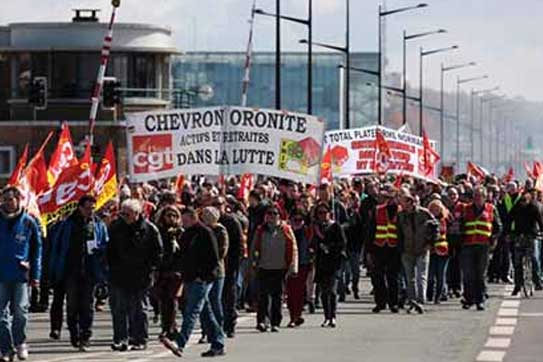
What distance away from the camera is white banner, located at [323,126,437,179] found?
45559mm

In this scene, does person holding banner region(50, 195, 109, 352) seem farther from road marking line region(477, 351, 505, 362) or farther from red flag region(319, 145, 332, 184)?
red flag region(319, 145, 332, 184)

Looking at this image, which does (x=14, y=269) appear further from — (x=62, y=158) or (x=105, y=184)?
(x=105, y=184)

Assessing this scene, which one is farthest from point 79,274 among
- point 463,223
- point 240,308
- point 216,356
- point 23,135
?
point 23,135

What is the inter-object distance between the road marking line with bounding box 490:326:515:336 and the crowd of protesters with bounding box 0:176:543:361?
2131mm

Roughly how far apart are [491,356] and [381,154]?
73.5ft

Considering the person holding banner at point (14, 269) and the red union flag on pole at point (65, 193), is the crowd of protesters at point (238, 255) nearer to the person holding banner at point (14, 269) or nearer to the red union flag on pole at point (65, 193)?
the person holding banner at point (14, 269)

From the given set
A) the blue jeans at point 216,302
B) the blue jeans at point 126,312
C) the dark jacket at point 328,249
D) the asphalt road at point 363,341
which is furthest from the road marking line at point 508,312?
the blue jeans at point 126,312

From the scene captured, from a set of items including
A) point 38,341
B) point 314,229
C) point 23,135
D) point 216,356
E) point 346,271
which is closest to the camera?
point 216,356

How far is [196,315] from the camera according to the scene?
892 inches

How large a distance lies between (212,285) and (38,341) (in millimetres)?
2744

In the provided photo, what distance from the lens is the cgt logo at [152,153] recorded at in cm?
3019

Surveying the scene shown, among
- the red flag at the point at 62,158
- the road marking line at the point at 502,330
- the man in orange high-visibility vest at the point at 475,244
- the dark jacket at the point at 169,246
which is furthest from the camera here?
the man in orange high-visibility vest at the point at 475,244

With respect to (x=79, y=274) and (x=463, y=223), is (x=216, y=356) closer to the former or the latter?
(x=79, y=274)

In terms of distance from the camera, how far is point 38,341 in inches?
984
